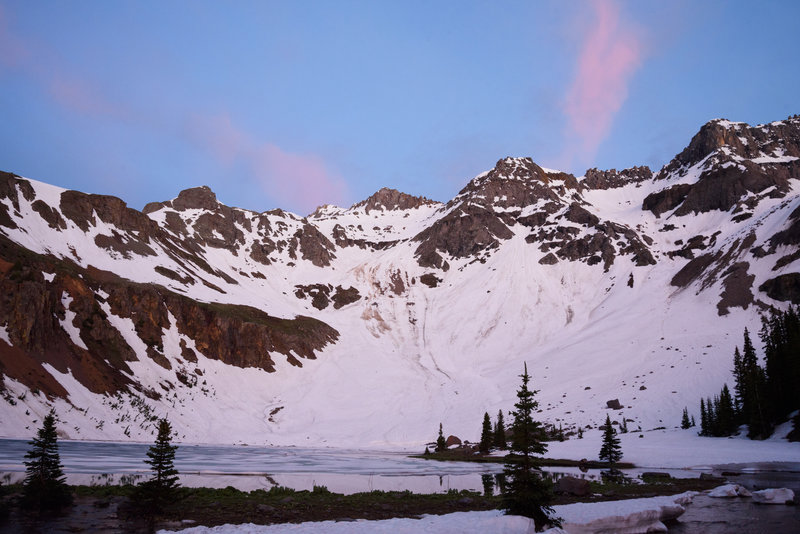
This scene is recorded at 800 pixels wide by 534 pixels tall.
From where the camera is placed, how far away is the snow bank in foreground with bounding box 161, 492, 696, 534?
45.8 ft

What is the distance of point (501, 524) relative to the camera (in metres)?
14.3

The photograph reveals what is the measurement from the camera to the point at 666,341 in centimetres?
10194

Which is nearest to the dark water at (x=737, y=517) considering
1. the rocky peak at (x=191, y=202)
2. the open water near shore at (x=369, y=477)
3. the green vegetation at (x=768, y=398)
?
the open water near shore at (x=369, y=477)

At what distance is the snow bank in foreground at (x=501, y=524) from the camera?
13.9 meters

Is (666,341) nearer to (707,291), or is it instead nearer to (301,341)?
(707,291)

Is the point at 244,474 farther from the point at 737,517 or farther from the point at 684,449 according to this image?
the point at 684,449

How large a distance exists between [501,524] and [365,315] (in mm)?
133257

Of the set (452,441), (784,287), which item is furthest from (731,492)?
(784,287)

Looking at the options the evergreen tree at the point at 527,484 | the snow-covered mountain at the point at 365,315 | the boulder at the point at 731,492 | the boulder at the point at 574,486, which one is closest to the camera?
the evergreen tree at the point at 527,484

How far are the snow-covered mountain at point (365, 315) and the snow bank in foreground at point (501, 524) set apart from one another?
36244 mm

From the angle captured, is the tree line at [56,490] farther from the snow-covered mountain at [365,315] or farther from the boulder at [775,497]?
the snow-covered mountain at [365,315]

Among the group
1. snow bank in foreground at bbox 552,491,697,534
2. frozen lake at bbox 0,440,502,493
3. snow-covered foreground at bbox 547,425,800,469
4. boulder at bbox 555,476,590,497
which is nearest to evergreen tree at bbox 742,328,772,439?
snow-covered foreground at bbox 547,425,800,469

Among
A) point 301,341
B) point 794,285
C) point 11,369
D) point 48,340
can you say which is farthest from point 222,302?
point 794,285

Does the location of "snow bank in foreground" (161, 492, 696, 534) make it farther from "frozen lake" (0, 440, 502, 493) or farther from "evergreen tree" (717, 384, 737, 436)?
"evergreen tree" (717, 384, 737, 436)
